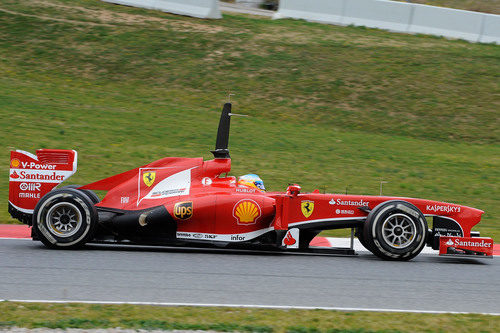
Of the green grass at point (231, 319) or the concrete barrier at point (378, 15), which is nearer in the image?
the green grass at point (231, 319)

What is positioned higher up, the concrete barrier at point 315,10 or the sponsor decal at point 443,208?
the concrete barrier at point 315,10

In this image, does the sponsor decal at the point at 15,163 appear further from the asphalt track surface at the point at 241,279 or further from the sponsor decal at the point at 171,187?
the sponsor decal at the point at 171,187

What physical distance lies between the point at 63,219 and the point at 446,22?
20.0 meters

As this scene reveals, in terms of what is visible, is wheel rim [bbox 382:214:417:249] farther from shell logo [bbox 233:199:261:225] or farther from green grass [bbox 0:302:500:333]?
green grass [bbox 0:302:500:333]

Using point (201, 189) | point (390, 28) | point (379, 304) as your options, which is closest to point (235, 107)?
point (390, 28)

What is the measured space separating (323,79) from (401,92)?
240cm

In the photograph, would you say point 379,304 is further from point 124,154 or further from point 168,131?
point 168,131

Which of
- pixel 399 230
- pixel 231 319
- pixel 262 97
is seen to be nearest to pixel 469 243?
pixel 399 230

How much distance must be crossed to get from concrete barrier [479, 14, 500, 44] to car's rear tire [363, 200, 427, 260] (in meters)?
18.2

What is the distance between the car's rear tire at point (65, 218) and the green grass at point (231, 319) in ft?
7.97

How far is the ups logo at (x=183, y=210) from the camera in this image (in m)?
8.24

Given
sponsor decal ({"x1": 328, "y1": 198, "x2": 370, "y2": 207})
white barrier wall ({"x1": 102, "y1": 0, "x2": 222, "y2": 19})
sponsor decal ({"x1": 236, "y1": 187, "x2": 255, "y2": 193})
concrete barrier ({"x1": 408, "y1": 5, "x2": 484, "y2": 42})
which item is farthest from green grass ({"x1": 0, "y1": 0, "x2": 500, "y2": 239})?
sponsor decal ({"x1": 236, "y1": 187, "x2": 255, "y2": 193})

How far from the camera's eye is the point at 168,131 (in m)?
16.6

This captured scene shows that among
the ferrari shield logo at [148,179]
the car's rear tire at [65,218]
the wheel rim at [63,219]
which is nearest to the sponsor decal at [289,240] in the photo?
the ferrari shield logo at [148,179]
